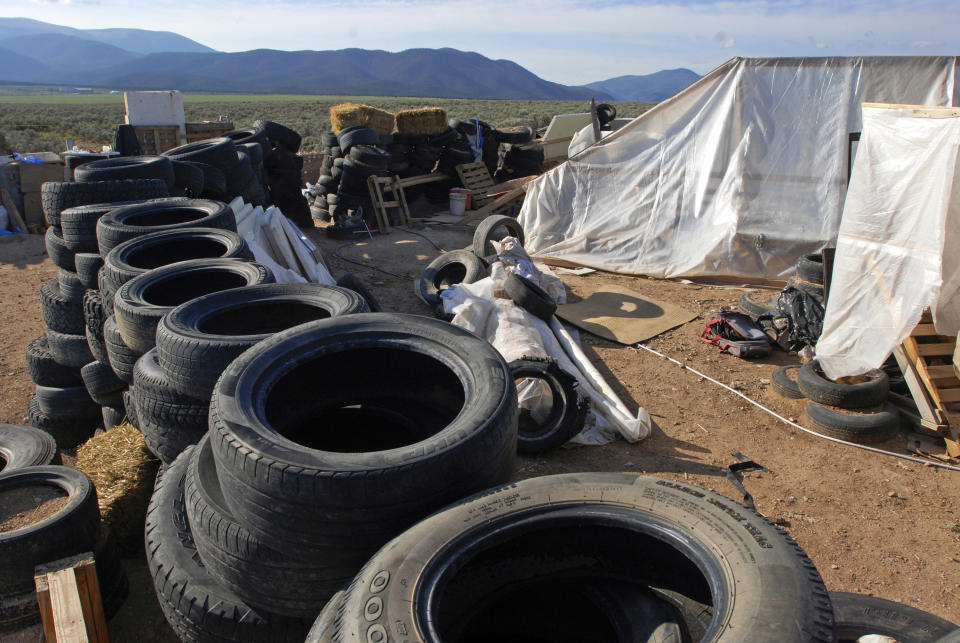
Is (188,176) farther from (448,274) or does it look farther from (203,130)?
(203,130)

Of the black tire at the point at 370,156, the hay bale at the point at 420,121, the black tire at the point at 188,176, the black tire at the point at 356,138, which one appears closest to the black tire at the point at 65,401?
the black tire at the point at 188,176

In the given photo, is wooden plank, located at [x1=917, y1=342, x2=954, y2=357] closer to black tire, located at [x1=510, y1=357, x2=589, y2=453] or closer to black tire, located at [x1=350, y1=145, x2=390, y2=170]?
black tire, located at [x1=510, y1=357, x2=589, y2=453]

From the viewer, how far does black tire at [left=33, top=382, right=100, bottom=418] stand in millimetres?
6195

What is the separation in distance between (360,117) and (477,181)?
306 cm

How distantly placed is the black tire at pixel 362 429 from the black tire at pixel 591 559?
19 centimetres

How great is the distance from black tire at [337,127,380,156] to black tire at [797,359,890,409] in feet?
33.5

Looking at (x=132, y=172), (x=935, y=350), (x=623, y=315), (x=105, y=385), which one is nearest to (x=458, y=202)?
(x=623, y=315)

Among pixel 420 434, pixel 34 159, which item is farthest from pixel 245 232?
pixel 34 159

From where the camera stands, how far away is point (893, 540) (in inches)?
168

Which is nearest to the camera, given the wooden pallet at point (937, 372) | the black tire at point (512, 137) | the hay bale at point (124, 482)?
the hay bale at point (124, 482)

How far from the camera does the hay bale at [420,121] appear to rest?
49.8 ft

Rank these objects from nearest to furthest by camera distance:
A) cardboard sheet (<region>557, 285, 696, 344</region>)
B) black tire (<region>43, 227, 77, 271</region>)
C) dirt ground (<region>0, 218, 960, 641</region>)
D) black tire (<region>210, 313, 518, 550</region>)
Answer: black tire (<region>210, 313, 518, 550</region>) < dirt ground (<region>0, 218, 960, 641</region>) < black tire (<region>43, 227, 77, 271</region>) < cardboard sheet (<region>557, 285, 696, 344</region>)

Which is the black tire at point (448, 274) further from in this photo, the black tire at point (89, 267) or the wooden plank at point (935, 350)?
the wooden plank at point (935, 350)

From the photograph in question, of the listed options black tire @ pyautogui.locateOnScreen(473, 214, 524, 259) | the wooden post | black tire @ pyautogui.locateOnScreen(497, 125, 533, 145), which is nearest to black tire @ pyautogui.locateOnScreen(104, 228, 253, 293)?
the wooden post
